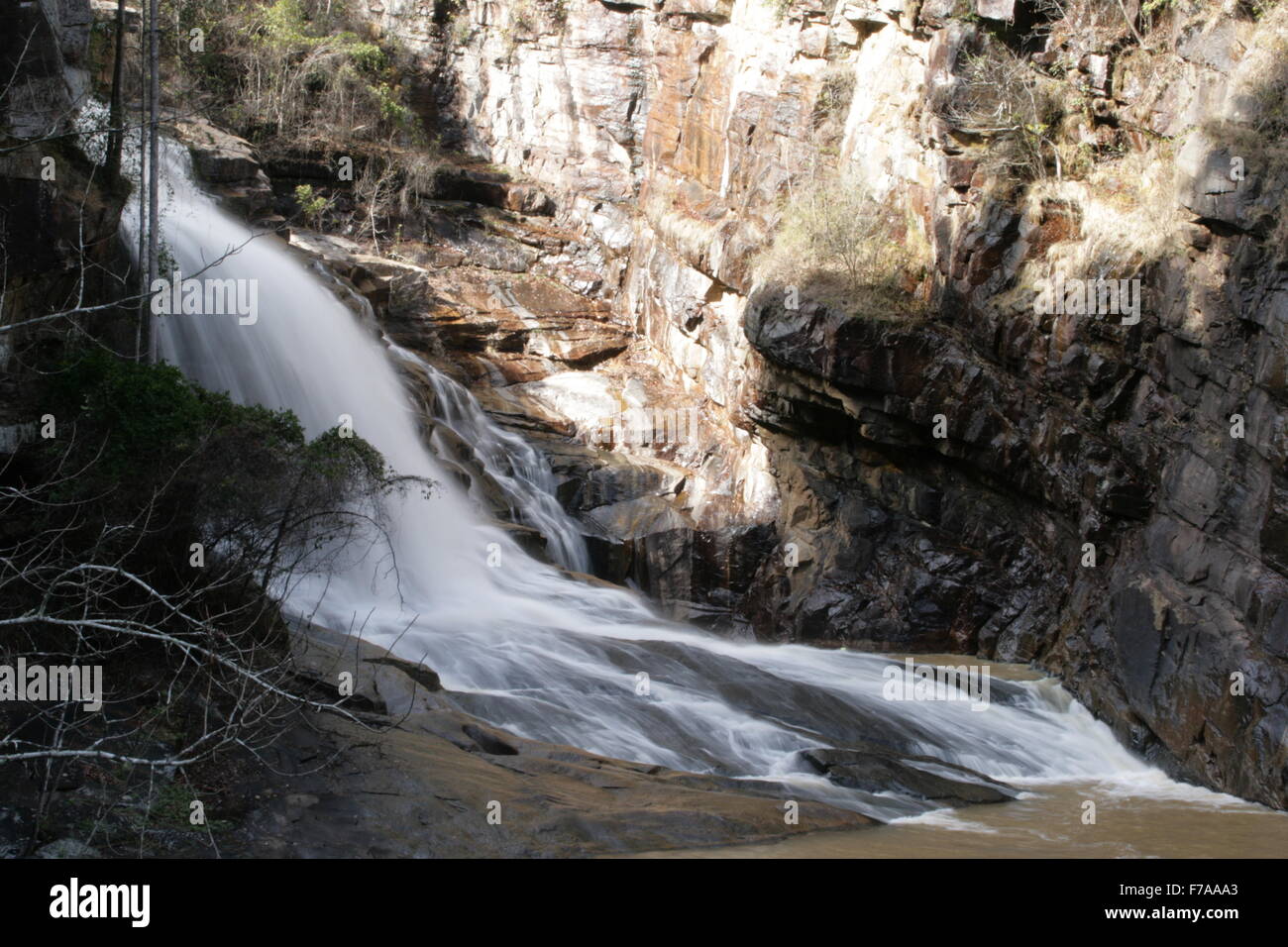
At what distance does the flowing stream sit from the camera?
11.8 metres

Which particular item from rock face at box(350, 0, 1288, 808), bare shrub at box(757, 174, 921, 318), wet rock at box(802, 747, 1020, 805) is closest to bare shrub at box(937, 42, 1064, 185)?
rock face at box(350, 0, 1288, 808)

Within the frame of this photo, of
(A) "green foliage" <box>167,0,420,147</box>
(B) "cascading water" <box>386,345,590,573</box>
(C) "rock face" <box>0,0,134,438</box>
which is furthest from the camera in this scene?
(A) "green foliage" <box>167,0,420,147</box>

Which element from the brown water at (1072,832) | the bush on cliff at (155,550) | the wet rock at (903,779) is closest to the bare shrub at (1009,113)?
the brown water at (1072,832)

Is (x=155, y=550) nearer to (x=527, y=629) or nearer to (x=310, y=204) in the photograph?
(x=527, y=629)

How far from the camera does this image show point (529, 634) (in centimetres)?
1439

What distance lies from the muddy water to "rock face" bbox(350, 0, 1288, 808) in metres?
0.96

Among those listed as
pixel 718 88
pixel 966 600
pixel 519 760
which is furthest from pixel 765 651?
pixel 718 88

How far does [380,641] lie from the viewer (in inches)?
526

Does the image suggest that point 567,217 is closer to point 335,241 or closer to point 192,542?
point 335,241

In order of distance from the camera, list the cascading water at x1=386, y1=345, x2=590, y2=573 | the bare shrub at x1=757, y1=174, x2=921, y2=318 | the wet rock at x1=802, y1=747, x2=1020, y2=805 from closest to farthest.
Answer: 1. the wet rock at x1=802, y1=747, x2=1020, y2=805
2. the bare shrub at x1=757, y1=174, x2=921, y2=318
3. the cascading water at x1=386, y1=345, x2=590, y2=573

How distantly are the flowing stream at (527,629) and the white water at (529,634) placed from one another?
3 cm

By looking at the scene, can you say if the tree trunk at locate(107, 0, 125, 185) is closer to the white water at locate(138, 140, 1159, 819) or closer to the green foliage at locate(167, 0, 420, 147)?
the white water at locate(138, 140, 1159, 819)
